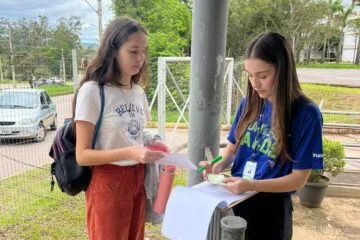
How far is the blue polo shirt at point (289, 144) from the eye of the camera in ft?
3.88

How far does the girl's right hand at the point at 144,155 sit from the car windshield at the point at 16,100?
7.59 feet

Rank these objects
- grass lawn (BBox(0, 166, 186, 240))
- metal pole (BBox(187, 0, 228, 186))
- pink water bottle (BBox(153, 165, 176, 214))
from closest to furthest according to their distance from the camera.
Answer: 1. pink water bottle (BBox(153, 165, 176, 214))
2. metal pole (BBox(187, 0, 228, 186))
3. grass lawn (BBox(0, 166, 186, 240))

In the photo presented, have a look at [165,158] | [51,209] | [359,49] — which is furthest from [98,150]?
[359,49]

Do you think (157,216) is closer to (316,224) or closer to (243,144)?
(243,144)

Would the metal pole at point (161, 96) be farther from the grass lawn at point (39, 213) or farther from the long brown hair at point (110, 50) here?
the long brown hair at point (110, 50)

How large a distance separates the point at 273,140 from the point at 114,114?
67 cm

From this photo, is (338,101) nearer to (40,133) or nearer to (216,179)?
(40,133)

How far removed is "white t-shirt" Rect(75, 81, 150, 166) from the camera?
137cm

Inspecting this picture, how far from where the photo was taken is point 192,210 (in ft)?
3.60

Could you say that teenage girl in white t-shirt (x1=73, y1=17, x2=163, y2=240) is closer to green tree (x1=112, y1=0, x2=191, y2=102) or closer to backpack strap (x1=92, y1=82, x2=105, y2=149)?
backpack strap (x1=92, y1=82, x2=105, y2=149)

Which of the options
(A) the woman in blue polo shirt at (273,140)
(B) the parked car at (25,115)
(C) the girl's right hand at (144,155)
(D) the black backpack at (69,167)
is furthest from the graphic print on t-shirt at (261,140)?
(B) the parked car at (25,115)

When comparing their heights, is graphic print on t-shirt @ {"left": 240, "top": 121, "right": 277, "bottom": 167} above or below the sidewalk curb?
above

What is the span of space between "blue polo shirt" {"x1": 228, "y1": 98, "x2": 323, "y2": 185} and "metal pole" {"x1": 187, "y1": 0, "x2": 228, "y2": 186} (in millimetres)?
536

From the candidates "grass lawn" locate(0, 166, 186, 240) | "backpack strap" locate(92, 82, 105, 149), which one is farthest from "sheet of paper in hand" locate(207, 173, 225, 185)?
"grass lawn" locate(0, 166, 186, 240)
